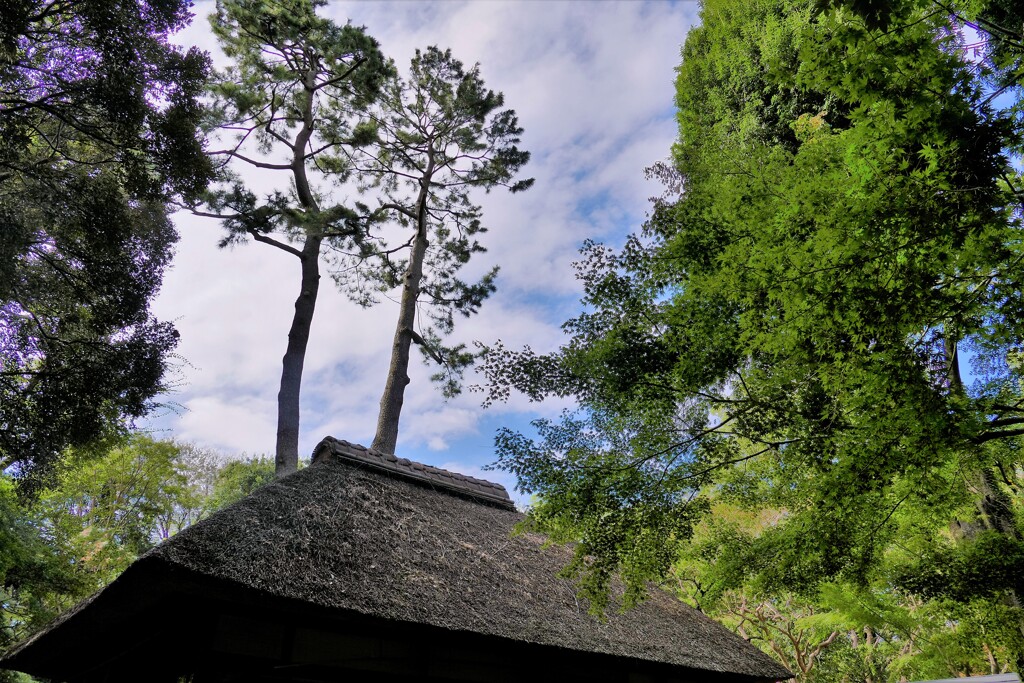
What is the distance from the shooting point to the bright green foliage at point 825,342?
11.1 feet

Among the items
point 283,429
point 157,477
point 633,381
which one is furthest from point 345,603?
point 157,477

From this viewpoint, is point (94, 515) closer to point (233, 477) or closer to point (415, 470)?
point (233, 477)

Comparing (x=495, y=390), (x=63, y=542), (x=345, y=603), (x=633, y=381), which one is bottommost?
(x=345, y=603)

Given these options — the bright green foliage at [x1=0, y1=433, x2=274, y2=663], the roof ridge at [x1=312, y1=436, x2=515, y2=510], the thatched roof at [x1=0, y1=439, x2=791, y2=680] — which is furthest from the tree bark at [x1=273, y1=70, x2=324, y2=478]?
the thatched roof at [x1=0, y1=439, x2=791, y2=680]

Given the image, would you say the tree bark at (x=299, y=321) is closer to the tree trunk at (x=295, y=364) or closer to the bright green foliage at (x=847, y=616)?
the tree trunk at (x=295, y=364)

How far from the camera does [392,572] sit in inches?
185

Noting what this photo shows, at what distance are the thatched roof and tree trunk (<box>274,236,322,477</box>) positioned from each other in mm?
3026

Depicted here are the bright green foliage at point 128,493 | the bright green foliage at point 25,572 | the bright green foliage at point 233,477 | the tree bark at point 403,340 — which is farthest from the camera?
the bright green foliage at point 233,477

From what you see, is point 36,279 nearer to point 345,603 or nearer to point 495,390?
point 495,390

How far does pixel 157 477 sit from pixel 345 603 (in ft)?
48.2

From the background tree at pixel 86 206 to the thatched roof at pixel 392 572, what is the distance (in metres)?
3.87

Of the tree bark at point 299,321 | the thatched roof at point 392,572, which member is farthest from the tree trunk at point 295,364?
the thatched roof at point 392,572

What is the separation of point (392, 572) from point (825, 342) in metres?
4.03

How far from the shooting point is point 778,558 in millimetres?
6383
